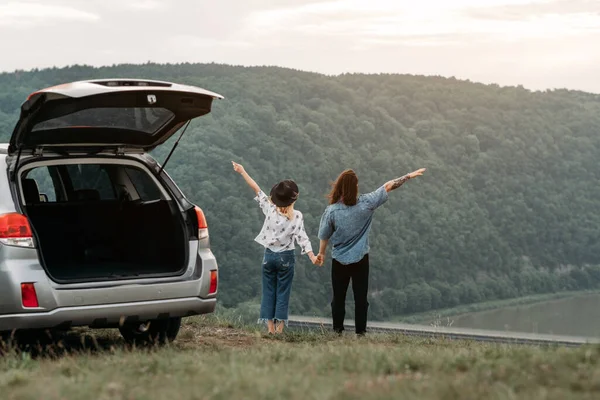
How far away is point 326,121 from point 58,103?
110826 millimetres

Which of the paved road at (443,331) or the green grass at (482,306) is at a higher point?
the paved road at (443,331)

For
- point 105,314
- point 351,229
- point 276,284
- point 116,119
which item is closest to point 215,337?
point 276,284

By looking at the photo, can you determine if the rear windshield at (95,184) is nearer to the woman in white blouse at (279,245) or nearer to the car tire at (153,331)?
the car tire at (153,331)

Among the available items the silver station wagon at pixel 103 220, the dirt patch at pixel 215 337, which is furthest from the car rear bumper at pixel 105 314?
the dirt patch at pixel 215 337

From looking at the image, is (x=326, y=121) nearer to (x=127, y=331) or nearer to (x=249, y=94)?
(x=249, y=94)

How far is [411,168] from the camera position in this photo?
113000 millimetres

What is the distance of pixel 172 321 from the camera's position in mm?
7168

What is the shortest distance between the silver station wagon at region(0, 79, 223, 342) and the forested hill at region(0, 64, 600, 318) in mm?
57631

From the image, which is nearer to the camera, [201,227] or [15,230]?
[15,230]

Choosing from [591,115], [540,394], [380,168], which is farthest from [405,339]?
[591,115]

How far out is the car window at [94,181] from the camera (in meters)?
7.49

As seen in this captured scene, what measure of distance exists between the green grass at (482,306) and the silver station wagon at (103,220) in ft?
238

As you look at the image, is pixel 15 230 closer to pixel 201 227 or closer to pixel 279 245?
pixel 201 227

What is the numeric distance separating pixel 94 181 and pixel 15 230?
166cm
